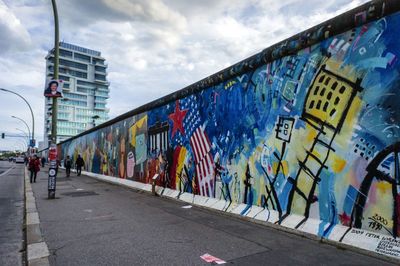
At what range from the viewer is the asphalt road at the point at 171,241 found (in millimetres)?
5099

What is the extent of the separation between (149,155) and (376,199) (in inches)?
453

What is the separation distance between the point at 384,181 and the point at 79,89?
157 meters

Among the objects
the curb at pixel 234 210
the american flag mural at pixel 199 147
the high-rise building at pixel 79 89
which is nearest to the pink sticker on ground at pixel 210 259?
the curb at pixel 234 210

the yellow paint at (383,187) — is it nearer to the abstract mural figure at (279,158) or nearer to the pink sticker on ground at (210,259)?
the abstract mural figure at (279,158)

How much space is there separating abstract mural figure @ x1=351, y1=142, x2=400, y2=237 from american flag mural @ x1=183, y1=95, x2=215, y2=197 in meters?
4.90

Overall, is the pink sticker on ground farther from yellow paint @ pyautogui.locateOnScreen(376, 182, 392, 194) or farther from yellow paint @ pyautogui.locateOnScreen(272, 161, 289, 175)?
yellow paint @ pyautogui.locateOnScreen(272, 161, 289, 175)

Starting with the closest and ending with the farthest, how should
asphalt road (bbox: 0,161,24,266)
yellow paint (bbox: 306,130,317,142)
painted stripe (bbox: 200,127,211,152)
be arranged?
1. asphalt road (bbox: 0,161,24,266)
2. yellow paint (bbox: 306,130,317,142)
3. painted stripe (bbox: 200,127,211,152)

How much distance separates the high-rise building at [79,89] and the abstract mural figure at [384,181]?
457ft

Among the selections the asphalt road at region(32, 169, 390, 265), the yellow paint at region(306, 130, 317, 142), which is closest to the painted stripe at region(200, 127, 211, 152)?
the asphalt road at region(32, 169, 390, 265)

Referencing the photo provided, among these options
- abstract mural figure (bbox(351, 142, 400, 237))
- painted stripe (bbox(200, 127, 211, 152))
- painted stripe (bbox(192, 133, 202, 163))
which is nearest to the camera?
abstract mural figure (bbox(351, 142, 400, 237))

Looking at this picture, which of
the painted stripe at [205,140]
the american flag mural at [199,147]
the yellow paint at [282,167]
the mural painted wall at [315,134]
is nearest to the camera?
the mural painted wall at [315,134]

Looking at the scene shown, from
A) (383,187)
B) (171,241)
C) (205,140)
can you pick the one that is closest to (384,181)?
(383,187)

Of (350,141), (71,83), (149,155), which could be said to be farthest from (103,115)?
(350,141)

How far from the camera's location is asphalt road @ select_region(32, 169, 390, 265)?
16.7 feet
